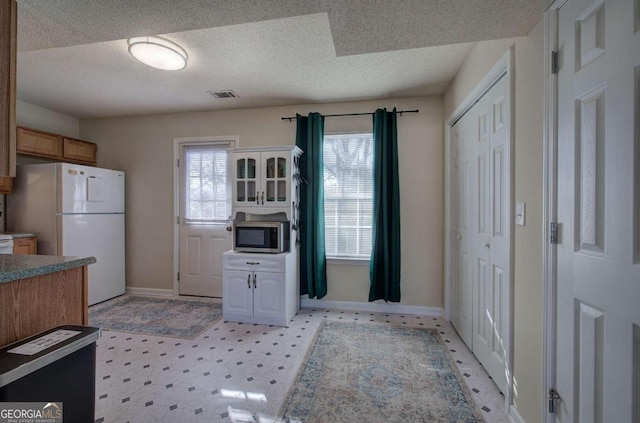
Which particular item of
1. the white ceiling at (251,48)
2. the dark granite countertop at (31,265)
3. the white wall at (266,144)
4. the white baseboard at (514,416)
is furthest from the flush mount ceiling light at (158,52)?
the white baseboard at (514,416)

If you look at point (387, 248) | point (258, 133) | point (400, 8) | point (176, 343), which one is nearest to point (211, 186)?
point (258, 133)

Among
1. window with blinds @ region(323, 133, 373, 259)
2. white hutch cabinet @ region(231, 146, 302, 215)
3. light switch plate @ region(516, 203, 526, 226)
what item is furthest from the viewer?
window with blinds @ region(323, 133, 373, 259)

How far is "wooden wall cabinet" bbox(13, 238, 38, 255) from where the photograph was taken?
117 inches

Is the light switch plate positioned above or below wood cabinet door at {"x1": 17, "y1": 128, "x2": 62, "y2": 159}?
below

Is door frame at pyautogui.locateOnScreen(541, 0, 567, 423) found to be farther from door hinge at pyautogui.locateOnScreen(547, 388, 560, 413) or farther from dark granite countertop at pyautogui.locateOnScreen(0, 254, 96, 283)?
dark granite countertop at pyautogui.locateOnScreen(0, 254, 96, 283)

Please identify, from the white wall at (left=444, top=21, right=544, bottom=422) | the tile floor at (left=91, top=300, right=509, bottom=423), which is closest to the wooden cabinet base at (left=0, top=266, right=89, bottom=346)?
the tile floor at (left=91, top=300, right=509, bottom=423)

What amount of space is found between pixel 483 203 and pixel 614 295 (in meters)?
1.26

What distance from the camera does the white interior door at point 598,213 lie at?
2.96ft

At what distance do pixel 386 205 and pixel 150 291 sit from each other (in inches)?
138

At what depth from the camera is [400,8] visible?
4.49 feet

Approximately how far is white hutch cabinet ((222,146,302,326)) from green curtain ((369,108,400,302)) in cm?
93

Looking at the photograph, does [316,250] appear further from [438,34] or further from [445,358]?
[438,34]

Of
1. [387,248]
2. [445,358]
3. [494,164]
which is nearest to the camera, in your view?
[494,164]

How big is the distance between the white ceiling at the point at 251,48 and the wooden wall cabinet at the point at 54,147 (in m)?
0.44
